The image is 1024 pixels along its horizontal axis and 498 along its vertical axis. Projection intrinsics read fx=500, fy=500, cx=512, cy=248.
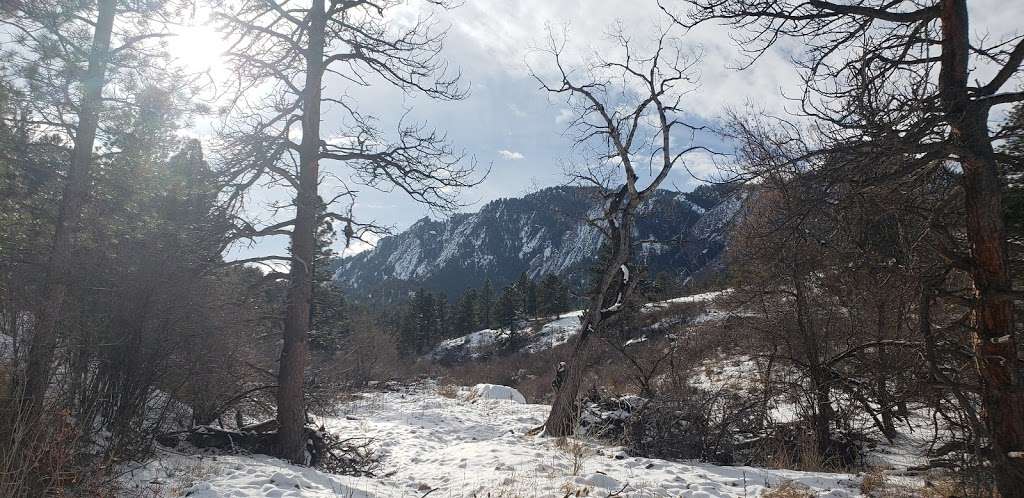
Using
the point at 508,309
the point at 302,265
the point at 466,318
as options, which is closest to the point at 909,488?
the point at 302,265

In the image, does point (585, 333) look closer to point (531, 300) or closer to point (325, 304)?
point (325, 304)

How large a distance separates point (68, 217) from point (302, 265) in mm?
3388

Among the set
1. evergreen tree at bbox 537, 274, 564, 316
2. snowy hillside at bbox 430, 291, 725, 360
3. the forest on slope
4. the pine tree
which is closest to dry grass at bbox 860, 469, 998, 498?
the forest on slope

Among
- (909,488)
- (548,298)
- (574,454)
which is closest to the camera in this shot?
(909,488)

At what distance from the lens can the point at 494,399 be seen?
17516 millimetres

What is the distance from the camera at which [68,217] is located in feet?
23.3

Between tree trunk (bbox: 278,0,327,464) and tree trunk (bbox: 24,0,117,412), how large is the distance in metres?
2.52

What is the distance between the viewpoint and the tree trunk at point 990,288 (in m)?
3.49

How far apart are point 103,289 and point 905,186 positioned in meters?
8.01

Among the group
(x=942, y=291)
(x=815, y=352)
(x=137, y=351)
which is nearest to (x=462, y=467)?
(x=137, y=351)

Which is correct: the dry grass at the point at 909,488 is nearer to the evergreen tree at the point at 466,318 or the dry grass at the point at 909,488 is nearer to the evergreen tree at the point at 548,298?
the evergreen tree at the point at 548,298

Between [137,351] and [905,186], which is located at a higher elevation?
[905,186]

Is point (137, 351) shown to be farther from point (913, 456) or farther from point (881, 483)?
point (913, 456)

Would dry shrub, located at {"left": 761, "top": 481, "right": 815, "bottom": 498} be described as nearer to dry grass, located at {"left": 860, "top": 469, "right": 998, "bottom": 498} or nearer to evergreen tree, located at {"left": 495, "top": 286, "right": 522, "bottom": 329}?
dry grass, located at {"left": 860, "top": 469, "right": 998, "bottom": 498}
